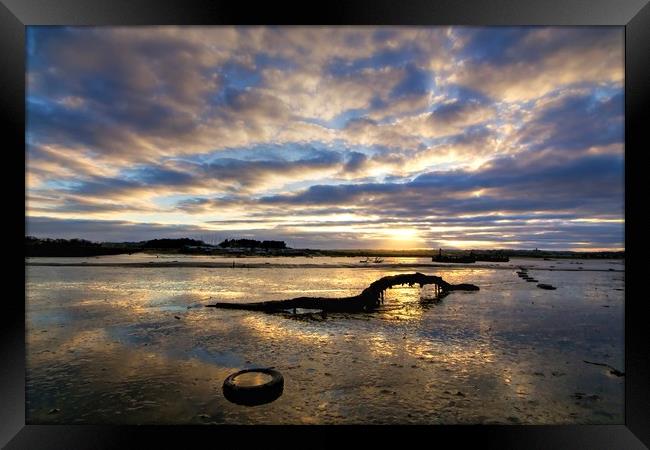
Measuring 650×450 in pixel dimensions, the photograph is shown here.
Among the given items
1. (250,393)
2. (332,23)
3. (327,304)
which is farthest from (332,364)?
(332,23)

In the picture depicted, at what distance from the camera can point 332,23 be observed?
3256mm

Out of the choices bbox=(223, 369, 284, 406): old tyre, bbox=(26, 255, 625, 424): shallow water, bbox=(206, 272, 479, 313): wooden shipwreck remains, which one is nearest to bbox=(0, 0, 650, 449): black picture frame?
bbox=(26, 255, 625, 424): shallow water

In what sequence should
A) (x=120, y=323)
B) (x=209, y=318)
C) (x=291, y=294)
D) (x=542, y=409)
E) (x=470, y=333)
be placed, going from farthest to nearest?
(x=291, y=294), (x=209, y=318), (x=120, y=323), (x=470, y=333), (x=542, y=409)

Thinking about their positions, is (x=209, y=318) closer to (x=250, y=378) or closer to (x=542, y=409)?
(x=250, y=378)

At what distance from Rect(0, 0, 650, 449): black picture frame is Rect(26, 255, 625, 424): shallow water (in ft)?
3.91

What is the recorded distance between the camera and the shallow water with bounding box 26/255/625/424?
178 inches

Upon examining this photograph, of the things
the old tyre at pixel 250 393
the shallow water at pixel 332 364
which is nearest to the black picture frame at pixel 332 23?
the shallow water at pixel 332 364

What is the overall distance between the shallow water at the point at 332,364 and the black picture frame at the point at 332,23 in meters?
1.19

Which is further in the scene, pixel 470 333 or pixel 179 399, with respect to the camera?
pixel 470 333

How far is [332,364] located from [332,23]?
585cm
